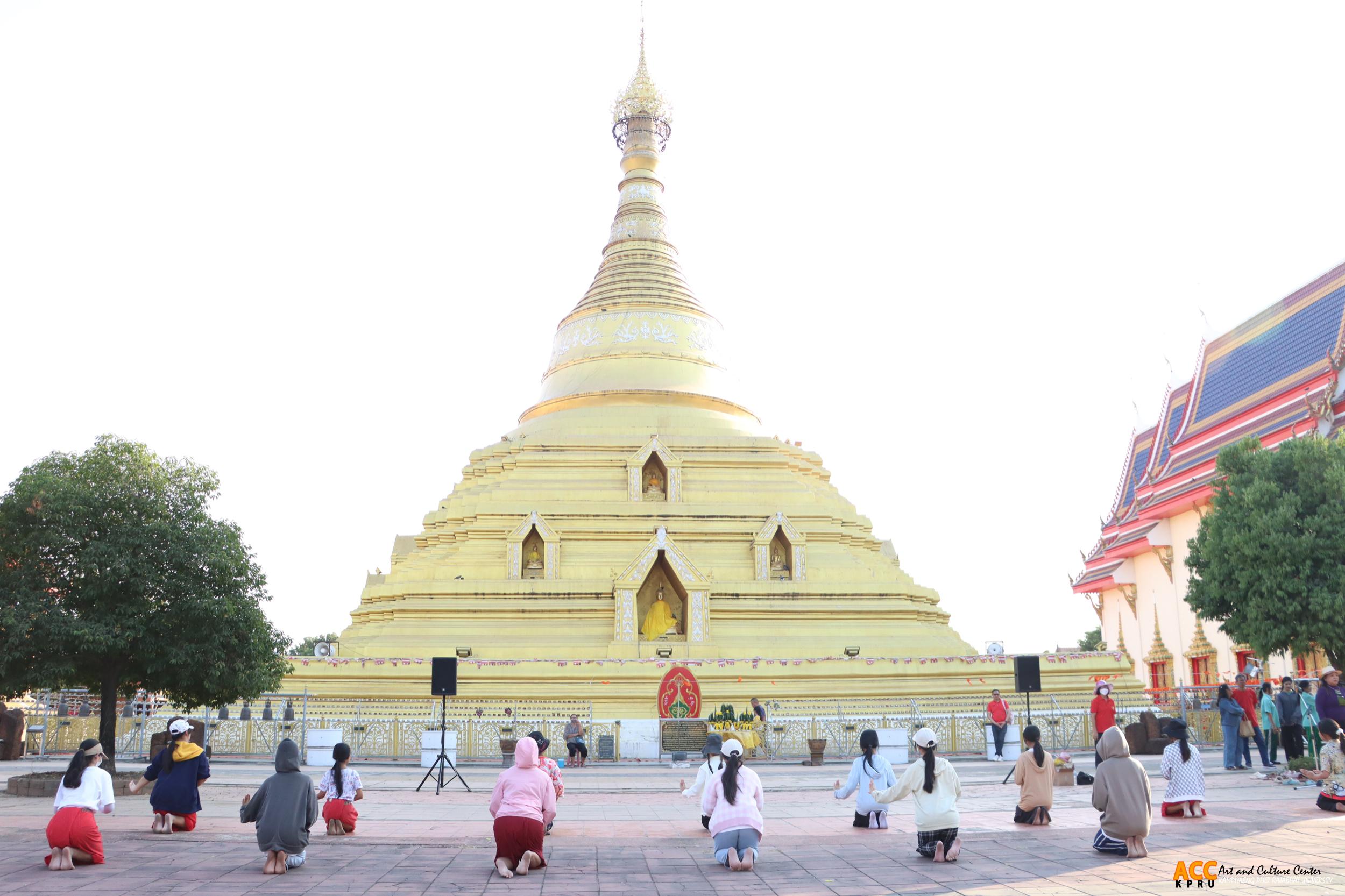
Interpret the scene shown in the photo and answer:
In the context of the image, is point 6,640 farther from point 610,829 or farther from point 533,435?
point 533,435

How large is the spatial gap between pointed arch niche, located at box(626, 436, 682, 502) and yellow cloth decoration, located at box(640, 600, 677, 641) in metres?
3.73

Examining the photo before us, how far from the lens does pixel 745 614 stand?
2878cm

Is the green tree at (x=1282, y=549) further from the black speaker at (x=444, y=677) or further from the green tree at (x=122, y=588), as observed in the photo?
the green tree at (x=122, y=588)

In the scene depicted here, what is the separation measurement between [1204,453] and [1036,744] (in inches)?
1174

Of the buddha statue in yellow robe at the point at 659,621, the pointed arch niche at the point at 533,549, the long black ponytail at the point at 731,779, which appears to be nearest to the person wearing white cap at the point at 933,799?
the long black ponytail at the point at 731,779

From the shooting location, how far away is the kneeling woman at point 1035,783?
11.7 metres

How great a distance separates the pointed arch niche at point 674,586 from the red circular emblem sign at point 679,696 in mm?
2306

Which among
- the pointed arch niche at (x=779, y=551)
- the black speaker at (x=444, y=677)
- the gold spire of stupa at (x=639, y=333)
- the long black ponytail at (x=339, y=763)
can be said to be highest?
the gold spire of stupa at (x=639, y=333)

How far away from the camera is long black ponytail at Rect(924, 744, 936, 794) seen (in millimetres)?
9953

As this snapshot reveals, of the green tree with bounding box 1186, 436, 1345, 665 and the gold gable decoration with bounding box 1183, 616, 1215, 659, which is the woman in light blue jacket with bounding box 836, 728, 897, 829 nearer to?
the green tree with bounding box 1186, 436, 1345, 665

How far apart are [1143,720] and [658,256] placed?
24.1 meters

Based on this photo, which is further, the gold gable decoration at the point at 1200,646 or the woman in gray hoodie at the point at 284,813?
the gold gable decoration at the point at 1200,646

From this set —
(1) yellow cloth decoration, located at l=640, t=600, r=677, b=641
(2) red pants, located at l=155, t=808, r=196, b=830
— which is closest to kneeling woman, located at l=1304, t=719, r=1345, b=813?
(2) red pants, located at l=155, t=808, r=196, b=830

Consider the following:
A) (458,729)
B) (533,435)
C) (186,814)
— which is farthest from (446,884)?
(533,435)
